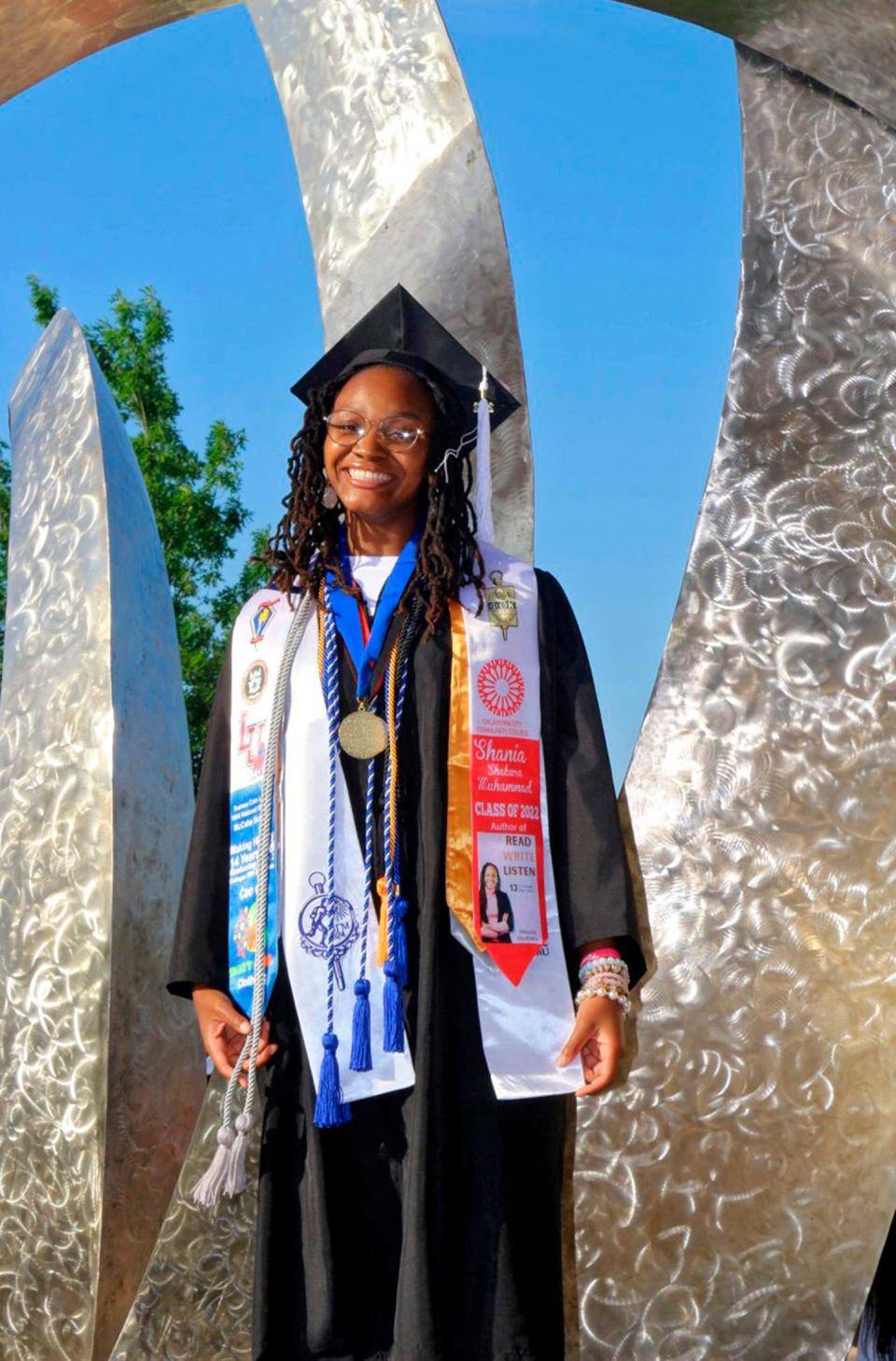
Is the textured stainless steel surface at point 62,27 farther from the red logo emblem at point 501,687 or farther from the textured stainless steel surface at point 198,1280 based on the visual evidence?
the textured stainless steel surface at point 198,1280

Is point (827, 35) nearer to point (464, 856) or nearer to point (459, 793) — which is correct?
point (459, 793)

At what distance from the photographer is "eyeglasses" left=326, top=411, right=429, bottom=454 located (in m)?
3.12

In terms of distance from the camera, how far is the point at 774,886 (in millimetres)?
3459

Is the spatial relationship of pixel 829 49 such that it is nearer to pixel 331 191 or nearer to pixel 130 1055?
pixel 331 191

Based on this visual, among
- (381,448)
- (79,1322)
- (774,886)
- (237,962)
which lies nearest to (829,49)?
(381,448)

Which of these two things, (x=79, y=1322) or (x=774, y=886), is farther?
(x=79, y=1322)

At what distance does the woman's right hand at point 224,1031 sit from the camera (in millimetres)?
2891

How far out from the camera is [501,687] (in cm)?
298

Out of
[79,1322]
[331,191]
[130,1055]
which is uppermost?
[331,191]

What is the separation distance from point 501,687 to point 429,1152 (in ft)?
2.66

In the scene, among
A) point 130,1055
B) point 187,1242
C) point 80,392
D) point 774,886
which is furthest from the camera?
point 80,392

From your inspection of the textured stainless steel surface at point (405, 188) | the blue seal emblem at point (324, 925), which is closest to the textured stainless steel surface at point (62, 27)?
the textured stainless steel surface at point (405, 188)

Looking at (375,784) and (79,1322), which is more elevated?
(375,784)

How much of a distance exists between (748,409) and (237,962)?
5.49 ft
